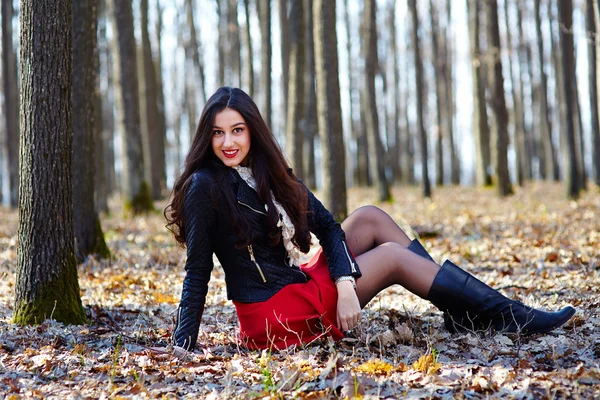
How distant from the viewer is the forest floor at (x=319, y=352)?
3.06 metres

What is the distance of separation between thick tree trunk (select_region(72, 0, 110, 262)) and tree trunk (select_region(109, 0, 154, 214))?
181 inches

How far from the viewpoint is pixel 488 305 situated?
3766 millimetres

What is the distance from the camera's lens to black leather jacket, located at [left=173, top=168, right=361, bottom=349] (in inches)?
140

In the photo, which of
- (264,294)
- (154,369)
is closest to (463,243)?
(264,294)

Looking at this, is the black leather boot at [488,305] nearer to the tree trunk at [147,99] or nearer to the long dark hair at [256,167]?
the long dark hair at [256,167]

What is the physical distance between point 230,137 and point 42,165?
156cm

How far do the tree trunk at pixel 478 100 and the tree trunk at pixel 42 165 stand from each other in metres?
12.4

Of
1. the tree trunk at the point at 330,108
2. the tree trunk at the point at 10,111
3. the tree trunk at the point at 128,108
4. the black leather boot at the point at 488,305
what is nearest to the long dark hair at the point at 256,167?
the black leather boot at the point at 488,305

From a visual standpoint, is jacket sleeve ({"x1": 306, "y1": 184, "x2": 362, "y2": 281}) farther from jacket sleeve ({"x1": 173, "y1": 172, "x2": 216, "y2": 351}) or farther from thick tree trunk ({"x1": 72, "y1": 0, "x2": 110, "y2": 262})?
thick tree trunk ({"x1": 72, "y1": 0, "x2": 110, "y2": 262})

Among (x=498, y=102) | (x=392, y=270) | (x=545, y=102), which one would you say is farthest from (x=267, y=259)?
(x=545, y=102)

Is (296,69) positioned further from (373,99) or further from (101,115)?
(101,115)

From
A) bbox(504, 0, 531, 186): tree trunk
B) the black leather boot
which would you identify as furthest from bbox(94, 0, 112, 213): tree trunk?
bbox(504, 0, 531, 186): tree trunk

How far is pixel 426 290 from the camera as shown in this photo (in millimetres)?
3805

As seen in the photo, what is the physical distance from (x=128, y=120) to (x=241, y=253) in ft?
30.3
